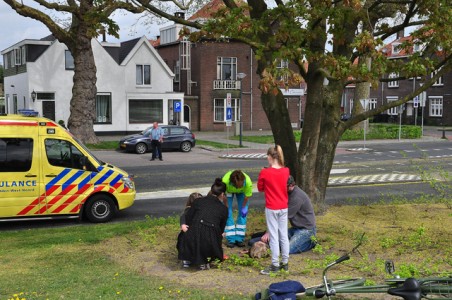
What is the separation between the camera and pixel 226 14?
30.3 ft

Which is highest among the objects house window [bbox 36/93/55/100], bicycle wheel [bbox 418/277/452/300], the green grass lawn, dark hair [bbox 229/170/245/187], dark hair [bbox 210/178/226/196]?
house window [bbox 36/93/55/100]

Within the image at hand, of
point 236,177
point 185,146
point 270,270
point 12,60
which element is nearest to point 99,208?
point 236,177

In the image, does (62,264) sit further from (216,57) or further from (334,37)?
(216,57)

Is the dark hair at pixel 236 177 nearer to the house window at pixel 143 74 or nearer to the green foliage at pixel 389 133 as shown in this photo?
the green foliage at pixel 389 133

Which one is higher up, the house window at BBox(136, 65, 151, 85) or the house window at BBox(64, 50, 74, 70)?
the house window at BBox(64, 50, 74, 70)

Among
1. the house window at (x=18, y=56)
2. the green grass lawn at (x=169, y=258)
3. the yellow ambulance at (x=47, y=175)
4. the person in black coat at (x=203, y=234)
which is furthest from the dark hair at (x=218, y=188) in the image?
the house window at (x=18, y=56)

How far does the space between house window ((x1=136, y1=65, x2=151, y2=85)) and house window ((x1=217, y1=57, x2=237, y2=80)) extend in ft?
22.5

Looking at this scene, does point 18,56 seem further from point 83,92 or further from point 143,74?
point 83,92

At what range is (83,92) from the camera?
30.9 metres

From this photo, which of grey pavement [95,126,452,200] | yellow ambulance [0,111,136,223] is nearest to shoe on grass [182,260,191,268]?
yellow ambulance [0,111,136,223]

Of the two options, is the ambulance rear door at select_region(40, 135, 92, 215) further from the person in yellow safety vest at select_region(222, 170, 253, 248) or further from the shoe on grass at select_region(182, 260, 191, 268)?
the shoe on grass at select_region(182, 260, 191, 268)

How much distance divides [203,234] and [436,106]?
196 ft

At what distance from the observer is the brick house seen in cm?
4788

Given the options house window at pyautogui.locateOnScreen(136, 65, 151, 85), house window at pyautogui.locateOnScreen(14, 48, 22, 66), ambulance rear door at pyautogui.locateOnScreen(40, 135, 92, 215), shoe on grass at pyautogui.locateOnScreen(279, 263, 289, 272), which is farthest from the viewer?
house window at pyautogui.locateOnScreen(136, 65, 151, 85)
